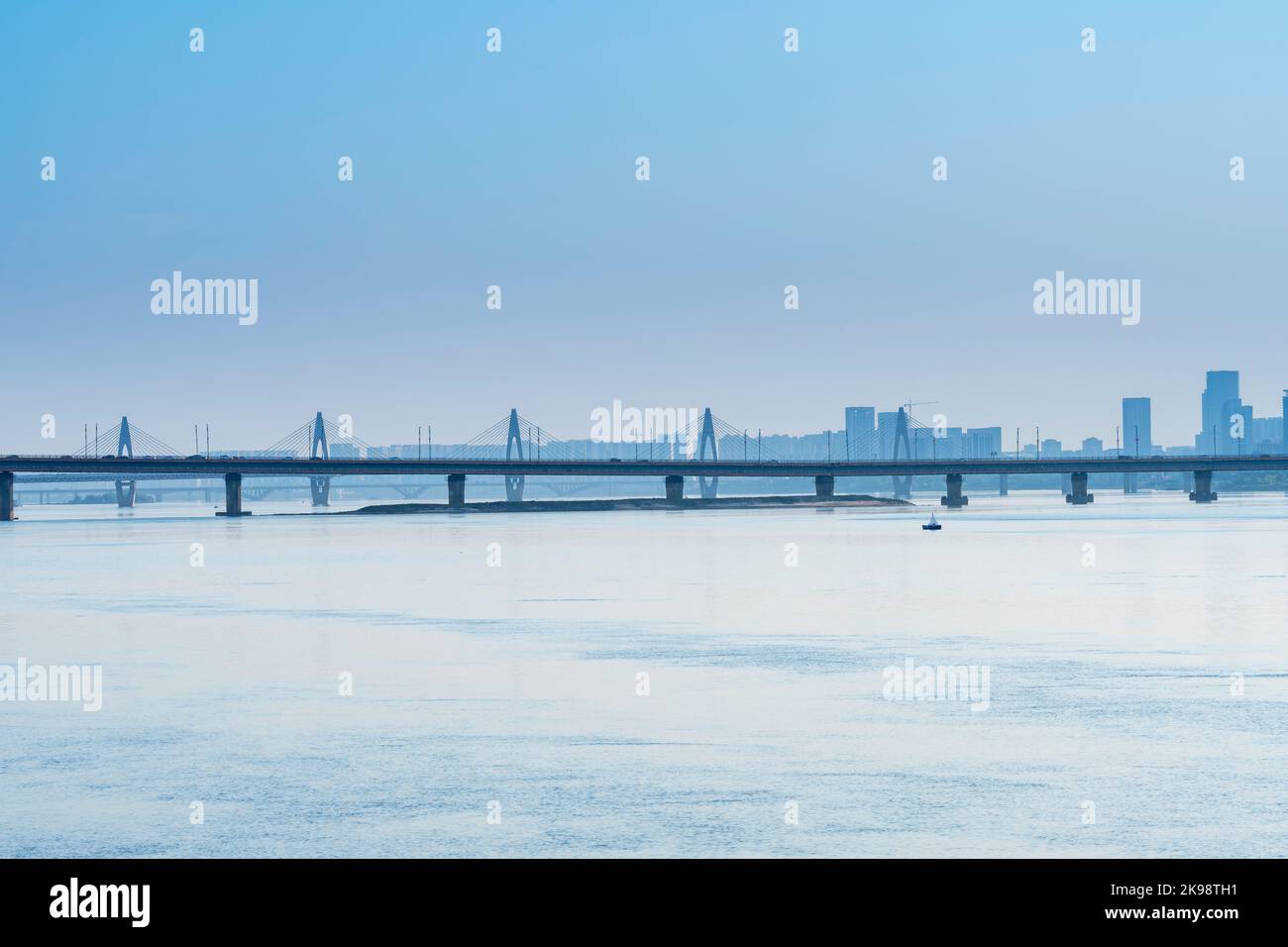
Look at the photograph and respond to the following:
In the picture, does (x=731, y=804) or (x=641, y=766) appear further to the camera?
(x=641, y=766)

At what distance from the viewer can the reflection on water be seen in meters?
16.9

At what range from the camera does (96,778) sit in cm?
2017

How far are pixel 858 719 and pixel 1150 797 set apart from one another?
6.84m

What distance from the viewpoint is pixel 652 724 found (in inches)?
951

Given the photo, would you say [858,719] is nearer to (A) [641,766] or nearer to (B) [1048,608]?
(A) [641,766]

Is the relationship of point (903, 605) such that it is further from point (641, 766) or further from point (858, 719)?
point (641, 766)

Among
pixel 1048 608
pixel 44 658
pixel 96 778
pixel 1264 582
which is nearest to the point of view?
pixel 96 778

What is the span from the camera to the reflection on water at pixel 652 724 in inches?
667

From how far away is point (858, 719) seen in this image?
24.6 m

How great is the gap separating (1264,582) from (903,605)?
16.2m
